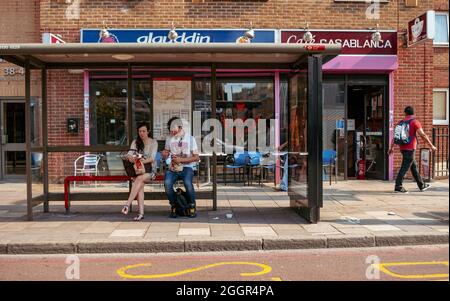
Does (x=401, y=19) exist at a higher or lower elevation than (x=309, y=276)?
higher

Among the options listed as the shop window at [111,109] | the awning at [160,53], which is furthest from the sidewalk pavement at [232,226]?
the awning at [160,53]

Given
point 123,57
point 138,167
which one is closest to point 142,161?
point 138,167

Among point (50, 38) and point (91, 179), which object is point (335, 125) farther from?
point (50, 38)

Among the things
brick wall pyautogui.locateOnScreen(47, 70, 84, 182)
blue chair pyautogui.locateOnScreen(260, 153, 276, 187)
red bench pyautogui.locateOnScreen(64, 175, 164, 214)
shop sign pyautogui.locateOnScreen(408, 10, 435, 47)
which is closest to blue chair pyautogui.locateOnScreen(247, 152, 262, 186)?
blue chair pyautogui.locateOnScreen(260, 153, 276, 187)

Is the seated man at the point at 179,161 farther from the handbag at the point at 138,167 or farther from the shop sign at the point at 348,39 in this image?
the shop sign at the point at 348,39

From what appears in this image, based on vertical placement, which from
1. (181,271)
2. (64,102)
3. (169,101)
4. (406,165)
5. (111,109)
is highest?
(64,102)

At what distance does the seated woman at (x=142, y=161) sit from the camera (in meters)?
8.12

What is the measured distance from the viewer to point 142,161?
8156 mm

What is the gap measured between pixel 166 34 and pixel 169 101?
385 cm

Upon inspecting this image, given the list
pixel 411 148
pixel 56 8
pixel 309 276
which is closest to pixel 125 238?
pixel 309 276

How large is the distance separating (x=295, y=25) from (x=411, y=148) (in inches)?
174

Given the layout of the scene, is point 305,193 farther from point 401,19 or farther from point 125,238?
point 401,19

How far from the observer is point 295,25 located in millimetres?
12750

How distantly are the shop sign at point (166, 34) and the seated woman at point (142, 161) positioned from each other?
4719 millimetres
